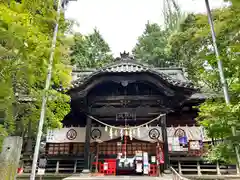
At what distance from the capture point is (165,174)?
23.2 ft

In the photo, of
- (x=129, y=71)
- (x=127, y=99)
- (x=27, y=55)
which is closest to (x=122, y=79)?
(x=129, y=71)

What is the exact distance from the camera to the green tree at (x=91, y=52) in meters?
25.9

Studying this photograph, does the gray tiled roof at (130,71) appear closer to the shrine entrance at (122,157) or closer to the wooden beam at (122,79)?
the wooden beam at (122,79)

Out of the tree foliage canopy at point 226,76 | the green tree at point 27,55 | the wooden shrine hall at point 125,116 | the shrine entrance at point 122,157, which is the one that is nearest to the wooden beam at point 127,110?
the wooden shrine hall at point 125,116

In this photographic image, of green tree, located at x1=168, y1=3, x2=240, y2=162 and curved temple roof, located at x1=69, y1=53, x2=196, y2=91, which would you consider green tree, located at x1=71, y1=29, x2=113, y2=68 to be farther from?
green tree, located at x1=168, y1=3, x2=240, y2=162

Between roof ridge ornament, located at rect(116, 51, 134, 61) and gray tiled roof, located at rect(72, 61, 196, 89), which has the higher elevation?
roof ridge ornament, located at rect(116, 51, 134, 61)

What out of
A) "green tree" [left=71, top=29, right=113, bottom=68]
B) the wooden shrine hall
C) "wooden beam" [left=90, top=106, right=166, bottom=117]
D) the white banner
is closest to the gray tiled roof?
the wooden shrine hall

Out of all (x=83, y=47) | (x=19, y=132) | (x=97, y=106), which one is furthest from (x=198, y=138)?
(x=83, y=47)

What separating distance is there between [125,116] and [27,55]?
19.0 ft

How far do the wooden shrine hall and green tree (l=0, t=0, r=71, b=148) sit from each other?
3089 mm

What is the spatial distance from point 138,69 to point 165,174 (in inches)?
181

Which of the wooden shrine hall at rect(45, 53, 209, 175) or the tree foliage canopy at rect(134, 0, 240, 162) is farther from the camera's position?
the wooden shrine hall at rect(45, 53, 209, 175)

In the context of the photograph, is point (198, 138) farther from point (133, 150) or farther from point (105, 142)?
point (105, 142)

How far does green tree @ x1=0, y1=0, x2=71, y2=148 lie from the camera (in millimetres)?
3224
